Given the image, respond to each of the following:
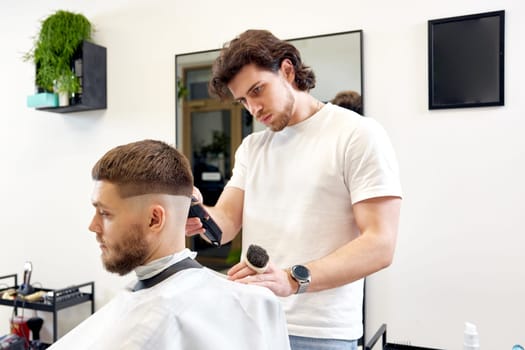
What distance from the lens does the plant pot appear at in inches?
105

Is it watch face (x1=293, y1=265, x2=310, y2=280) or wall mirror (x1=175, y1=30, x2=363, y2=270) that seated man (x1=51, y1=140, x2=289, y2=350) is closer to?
watch face (x1=293, y1=265, x2=310, y2=280)

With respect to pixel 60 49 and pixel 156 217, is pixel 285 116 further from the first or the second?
pixel 60 49

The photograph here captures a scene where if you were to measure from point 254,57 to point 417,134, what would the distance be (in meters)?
1.02

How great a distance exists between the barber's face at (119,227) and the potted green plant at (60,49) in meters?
1.94

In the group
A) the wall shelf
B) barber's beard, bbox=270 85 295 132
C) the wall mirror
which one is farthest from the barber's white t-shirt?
the wall shelf

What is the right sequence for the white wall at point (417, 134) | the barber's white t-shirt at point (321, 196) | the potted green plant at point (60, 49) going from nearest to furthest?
the barber's white t-shirt at point (321, 196)
the white wall at point (417, 134)
the potted green plant at point (60, 49)

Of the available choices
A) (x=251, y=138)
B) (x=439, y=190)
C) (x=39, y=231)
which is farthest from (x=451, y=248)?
(x=39, y=231)

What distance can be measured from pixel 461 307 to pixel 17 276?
2714 millimetres

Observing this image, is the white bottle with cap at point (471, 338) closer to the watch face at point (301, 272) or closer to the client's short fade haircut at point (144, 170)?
the watch face at point (301, 272)

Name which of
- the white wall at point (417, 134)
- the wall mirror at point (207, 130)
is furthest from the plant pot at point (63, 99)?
the wall mirror at point (207, 130)

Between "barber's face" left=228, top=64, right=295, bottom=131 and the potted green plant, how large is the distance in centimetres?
169

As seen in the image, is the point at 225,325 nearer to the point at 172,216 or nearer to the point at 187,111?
the point at 172,216

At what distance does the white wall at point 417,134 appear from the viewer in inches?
73.0

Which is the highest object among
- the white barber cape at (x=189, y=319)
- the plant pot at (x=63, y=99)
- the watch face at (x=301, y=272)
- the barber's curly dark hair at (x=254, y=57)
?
the plant pot at (x=63, y=99)
